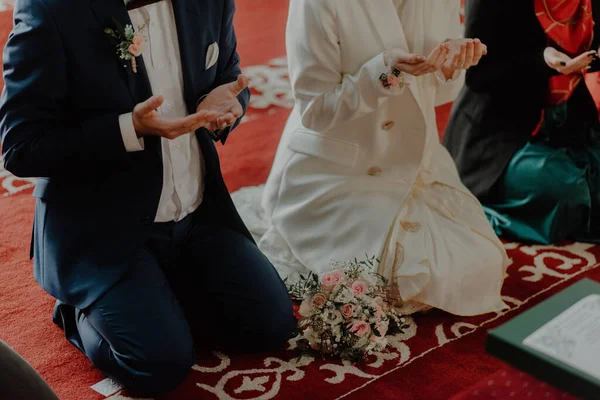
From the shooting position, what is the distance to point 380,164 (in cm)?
233

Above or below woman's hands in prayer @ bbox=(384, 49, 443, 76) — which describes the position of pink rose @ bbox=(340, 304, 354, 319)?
below

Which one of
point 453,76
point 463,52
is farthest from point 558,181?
point 463,52

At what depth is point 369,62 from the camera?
83.7 inches

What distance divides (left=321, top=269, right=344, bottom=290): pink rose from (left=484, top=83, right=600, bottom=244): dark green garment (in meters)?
0.88

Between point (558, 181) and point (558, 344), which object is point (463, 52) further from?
point (558, 344)

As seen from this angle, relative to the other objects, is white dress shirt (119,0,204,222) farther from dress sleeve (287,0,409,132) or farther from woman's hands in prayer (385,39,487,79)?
woman's hands in prayer (385,39,487,79)

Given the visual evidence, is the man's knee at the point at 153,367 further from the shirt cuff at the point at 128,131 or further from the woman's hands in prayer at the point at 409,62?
the woman's hands in prayer at the point at 409,62

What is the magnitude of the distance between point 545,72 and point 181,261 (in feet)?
4.22

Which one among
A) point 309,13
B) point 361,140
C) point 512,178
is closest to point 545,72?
point 512,178

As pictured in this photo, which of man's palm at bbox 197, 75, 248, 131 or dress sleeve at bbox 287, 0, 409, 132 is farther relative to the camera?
dress sleeve at bbox 287, 0, 409, 132

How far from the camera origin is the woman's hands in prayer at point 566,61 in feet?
7.89

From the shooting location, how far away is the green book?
45.6 inches

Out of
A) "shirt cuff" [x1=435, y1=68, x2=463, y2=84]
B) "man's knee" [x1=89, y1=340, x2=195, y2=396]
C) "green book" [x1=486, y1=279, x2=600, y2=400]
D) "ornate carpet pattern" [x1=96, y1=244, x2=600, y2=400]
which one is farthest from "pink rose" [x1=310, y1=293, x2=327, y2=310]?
"green book" [x1=486, y1=279, x2=600, y2=400]

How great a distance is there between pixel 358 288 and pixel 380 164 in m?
0.42
